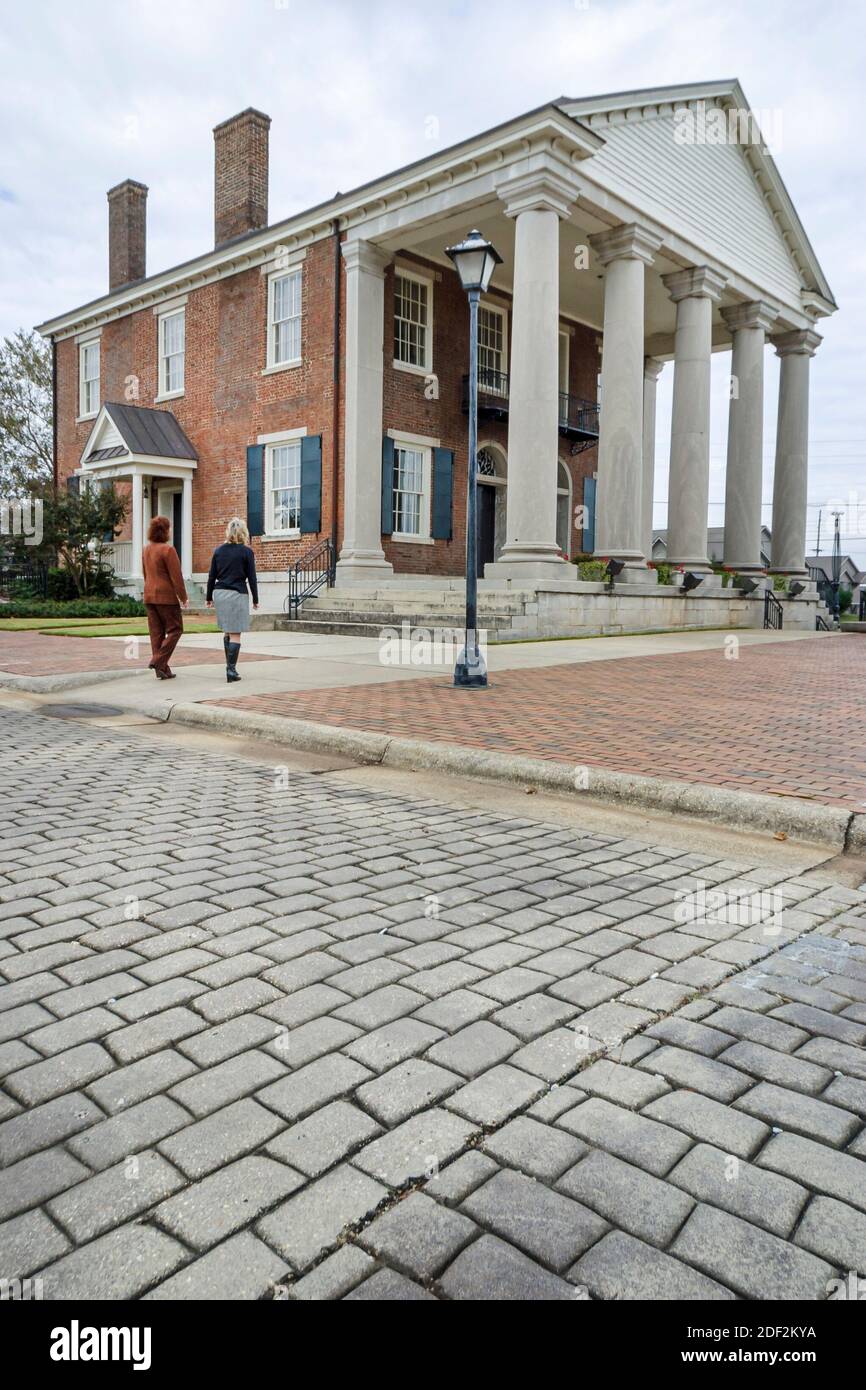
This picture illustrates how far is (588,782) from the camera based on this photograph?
563 cm

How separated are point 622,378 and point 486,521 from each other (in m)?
6.50

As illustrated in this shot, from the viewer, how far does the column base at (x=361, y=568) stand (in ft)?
67.2

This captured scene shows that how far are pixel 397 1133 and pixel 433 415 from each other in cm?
2181

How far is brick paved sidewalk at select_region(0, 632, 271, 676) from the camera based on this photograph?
11.4m

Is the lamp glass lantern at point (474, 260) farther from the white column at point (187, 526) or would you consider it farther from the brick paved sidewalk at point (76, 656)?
the white column at point (187, 526)

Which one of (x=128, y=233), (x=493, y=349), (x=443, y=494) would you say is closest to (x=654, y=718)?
(x=443, y=494)

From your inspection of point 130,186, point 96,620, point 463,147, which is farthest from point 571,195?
point 130,186

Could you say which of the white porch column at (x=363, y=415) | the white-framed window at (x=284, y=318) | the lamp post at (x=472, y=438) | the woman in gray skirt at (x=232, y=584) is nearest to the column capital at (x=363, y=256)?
the white porch column at (x=363, y=415)

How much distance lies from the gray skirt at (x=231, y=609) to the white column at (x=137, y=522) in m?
15.0

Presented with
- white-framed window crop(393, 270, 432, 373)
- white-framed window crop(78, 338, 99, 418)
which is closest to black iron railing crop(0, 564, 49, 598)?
white-framed window crop(78, 338, 99, 418)

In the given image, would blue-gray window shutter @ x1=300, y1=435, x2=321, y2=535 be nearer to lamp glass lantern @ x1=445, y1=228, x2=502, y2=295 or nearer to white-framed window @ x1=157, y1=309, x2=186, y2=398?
white-framed window @ x1=157, y1=309, x2=186, y2=398

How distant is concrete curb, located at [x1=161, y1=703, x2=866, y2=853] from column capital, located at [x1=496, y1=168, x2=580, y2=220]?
1329 cm
